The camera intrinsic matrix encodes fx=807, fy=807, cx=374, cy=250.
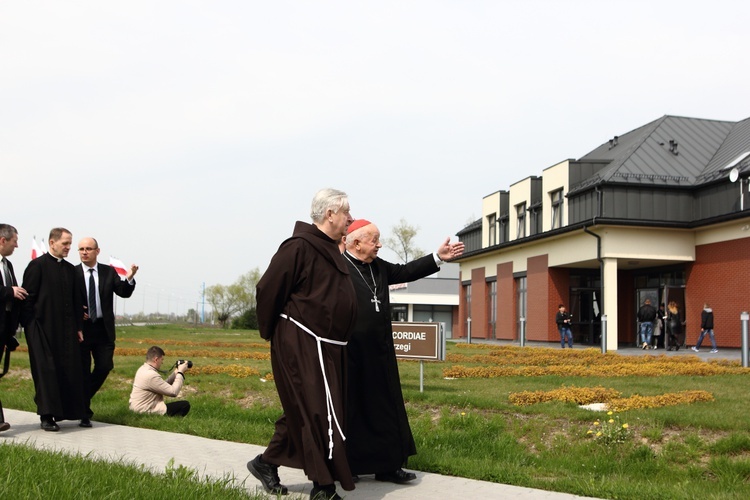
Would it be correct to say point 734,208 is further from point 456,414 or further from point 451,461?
point 451,461

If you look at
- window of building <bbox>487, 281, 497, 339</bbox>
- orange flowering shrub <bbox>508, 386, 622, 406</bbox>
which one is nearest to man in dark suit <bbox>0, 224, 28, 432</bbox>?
orange flowering shrub <bbox>508, 386, 622, 406</bbox>

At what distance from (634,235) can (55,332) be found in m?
26.5

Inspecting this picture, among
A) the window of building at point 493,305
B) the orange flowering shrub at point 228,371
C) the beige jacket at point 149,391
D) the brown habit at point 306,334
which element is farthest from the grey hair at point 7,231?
the window of building at point 493,305

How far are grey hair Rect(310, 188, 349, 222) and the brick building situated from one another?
2204 centimetres

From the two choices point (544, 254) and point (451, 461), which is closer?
point (451, 461)

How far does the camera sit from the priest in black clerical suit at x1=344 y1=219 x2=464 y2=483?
5.99 m

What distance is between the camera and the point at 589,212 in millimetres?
32531

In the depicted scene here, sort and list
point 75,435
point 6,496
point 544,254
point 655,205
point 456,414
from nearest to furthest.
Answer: point 6,496
point 75,435
point 456,414
point 655,205
point 544,254

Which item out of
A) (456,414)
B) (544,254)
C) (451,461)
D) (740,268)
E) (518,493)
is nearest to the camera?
(518,493)

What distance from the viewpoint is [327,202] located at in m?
5.59

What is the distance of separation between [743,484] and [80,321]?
270 inches

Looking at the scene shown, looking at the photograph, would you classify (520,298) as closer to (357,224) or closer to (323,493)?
(357,224)

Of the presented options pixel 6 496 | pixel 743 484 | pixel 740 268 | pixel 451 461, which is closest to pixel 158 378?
pixel 451 461

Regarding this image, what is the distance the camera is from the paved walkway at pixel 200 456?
5.81m
